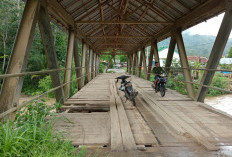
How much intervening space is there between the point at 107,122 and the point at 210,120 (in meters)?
1.84

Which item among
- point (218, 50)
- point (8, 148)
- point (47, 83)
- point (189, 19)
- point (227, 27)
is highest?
point (189, 19)

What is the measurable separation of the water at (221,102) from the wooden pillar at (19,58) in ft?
51.8

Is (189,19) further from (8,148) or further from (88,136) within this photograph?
(8,148)

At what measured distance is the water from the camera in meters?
14.4

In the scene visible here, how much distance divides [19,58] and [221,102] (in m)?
18.4

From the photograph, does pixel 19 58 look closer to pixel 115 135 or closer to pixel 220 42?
pixel 115 135

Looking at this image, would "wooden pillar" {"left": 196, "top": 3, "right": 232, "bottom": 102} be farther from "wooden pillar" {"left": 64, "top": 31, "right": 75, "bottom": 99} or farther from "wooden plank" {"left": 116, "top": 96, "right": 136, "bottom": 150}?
"wooden pillar" {"left": 64, "top": 31, "right": 75, "bottom": 99}

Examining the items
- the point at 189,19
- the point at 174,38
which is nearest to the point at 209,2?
the point at 189,19

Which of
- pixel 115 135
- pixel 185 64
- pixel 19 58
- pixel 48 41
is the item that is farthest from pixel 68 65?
pixel 185 64

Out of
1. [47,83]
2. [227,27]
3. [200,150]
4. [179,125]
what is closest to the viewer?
[200,150]

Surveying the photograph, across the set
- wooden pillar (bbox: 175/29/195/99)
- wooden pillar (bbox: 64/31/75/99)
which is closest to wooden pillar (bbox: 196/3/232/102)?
wooden pillar (bbox: 175/29/195/99)

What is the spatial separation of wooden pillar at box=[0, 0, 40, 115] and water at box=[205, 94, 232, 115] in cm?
1578

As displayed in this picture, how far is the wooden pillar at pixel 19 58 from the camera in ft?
7.82

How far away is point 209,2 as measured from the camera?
167 inches
